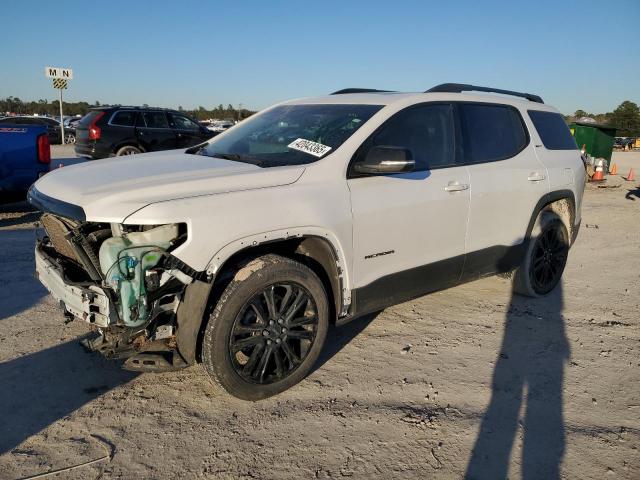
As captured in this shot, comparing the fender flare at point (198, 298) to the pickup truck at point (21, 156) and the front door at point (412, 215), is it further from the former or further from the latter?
the pickup truck at point (21, 156)

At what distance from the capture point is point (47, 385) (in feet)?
10.6

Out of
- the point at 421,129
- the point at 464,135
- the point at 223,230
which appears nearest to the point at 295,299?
the point at 223,230

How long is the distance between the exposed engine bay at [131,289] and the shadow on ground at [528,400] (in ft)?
5.76

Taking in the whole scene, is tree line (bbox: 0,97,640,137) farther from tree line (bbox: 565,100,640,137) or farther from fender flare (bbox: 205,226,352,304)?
fender flare (bbox: 205,226,352,304)

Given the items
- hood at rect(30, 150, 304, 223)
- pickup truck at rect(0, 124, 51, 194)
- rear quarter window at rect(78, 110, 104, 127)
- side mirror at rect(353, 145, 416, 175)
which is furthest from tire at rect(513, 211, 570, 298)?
rear quarter window at rect(78, 110, 104, 127)

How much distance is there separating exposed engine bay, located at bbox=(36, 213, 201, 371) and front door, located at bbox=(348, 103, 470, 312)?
3.92ft

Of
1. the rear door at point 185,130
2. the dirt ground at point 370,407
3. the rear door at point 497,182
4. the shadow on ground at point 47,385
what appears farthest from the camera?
the rear door at point 185,130

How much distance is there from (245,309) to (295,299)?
340 millimetres

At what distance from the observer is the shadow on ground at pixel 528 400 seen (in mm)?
2672

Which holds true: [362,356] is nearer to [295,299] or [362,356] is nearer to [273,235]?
[295,299]

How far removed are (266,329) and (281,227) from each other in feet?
2.05

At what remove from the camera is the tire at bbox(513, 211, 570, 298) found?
4.83m

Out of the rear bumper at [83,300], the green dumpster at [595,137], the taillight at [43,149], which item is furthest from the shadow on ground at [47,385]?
the green dumpster at [595,137]

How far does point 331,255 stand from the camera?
3270mm
